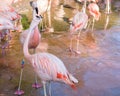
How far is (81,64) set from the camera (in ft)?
22.2

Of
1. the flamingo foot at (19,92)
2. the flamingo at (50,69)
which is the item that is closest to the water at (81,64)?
the flamingo foot at (19,92)

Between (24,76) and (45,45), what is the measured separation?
2.15m

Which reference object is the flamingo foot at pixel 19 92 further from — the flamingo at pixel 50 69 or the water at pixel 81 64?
the flamingo at pixel 50 69

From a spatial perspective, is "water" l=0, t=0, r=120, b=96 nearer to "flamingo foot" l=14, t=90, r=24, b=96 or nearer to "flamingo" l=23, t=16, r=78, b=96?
"flamingo foot" l=14, t=90, r=24, b=96

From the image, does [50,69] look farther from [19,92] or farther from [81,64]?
[81,64]

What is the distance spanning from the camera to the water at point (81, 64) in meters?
5.47

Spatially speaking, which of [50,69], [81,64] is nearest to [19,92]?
[50,69]

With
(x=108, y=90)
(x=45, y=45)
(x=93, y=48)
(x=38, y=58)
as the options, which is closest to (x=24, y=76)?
(x=38, y=58)

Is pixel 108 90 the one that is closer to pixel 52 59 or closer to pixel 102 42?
pixel 52 59

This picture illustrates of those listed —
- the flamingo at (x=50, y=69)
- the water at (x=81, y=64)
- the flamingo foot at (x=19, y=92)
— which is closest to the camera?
the flamingo at (x=50, y=69)

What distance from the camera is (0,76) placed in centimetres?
586

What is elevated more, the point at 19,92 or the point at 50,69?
the point at 50,69

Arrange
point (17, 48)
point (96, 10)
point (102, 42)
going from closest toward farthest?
point (17, 48) → point (102, 42) → point (96, 10)

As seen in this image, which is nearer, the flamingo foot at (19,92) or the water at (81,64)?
the flamingo foot at (19,92)
